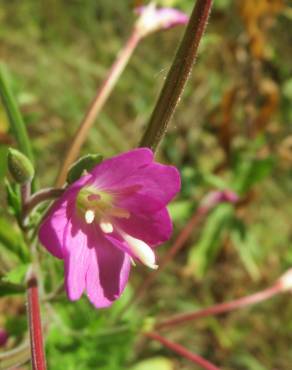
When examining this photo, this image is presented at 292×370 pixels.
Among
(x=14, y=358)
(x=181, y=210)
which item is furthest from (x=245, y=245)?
(x=14, y=358)

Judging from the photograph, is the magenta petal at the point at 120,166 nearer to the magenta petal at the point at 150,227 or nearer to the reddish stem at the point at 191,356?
the magenta petal at the point at 150,227

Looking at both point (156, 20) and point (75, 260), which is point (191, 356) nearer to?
point (75, 260)

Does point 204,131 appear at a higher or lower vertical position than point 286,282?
higher

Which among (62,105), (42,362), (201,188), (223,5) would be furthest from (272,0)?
(42,362)

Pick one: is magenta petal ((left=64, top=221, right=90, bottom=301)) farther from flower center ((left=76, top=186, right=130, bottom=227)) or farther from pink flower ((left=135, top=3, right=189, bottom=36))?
pink flower ((left=135, top=3, right=189, bottom=36))

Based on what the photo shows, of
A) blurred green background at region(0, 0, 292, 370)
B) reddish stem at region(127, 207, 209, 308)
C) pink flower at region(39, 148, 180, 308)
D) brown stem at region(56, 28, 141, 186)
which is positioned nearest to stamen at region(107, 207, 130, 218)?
pink flower at region(39, 148, 180, 308)

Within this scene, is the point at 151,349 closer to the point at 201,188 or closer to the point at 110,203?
the point at 201,188
